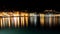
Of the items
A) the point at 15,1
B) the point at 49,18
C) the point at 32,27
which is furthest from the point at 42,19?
the point at 15,1

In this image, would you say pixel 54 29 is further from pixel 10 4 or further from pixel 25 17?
pixel 10 4

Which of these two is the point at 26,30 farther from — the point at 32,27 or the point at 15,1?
the point at 15,1

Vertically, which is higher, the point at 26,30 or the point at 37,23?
the point at 37,23

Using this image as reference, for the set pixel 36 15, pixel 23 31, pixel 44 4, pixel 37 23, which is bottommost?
pixel 23 31

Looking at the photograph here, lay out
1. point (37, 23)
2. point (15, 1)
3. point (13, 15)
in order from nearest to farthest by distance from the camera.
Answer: point (15, 1)
point (13, 15)
point (37, 23)

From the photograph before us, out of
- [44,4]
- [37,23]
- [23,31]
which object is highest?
[44,4]

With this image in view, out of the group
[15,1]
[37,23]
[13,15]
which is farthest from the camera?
[37,23]

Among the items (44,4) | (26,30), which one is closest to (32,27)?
(26,30)

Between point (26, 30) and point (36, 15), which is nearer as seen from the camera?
point (36, 15)

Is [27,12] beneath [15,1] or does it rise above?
beneath
